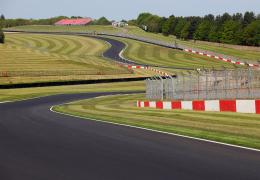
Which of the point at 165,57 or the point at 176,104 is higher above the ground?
the point at 176,104

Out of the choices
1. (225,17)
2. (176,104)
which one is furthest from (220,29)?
(176,104)

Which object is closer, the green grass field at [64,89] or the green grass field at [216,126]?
the green grass field at [216,126]

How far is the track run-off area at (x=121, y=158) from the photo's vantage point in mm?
8711

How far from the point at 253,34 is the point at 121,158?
114 meters

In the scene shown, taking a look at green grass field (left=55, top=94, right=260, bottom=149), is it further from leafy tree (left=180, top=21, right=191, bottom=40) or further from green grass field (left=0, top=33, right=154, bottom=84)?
leafy tree (left=180, top=21, right=191, bottom=40)

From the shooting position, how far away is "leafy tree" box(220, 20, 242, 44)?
12706cm

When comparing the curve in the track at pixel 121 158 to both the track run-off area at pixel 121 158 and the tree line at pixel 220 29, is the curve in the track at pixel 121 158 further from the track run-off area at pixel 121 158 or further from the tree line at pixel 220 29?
the tree line at pixel 220 29

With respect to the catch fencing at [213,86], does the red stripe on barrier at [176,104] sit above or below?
below

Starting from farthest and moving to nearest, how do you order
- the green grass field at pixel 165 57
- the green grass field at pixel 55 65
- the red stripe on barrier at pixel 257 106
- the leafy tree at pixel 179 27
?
1. the leafy tree at pixel 179 27
2. the green grass field at pixel 165 57
3. the green grass field at pixel 55 65
4. the red stripe on barrier at pixel 257 106

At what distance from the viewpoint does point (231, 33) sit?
130 meters

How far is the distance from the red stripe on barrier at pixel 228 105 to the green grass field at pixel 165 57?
2544 inches

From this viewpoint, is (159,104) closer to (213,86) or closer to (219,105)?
(213,86)

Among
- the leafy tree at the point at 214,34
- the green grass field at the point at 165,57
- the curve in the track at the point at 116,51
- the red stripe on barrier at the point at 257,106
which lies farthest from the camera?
the leafy tree at the point at 214,34

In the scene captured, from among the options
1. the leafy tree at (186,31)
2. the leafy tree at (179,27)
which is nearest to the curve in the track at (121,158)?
the leafy tree at (186,31)
